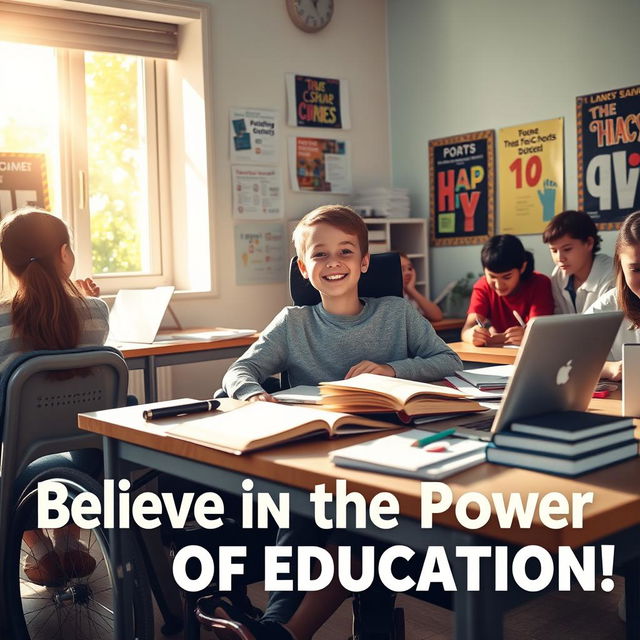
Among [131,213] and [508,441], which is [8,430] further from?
[131,213]

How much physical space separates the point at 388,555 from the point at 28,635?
986 mm

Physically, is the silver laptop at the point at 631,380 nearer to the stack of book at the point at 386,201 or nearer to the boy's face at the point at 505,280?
the boy's face at the point at 505,280

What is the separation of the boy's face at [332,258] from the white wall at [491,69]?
2213mm

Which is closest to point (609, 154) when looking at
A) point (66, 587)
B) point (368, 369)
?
point (368, 369)

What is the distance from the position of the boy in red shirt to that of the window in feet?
4.72

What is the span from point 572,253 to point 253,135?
1.83 metres

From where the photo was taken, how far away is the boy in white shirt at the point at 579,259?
343 cm

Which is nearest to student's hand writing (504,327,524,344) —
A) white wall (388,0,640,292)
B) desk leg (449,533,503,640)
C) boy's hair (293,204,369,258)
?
white wall (388,0,640,292)

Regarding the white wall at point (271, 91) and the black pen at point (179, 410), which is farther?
the white wall at point (271, 91)

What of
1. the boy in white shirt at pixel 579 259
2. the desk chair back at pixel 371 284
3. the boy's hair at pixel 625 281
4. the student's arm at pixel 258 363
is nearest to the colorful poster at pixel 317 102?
the boy in white shirt at pixel 579 259

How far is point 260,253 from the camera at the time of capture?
4.50 m

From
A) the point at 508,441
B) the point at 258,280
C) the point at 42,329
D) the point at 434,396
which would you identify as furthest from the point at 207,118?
the point at 508,441

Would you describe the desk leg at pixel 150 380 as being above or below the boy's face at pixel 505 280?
below

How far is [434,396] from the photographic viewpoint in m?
1.50
